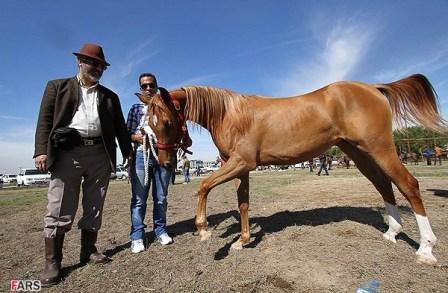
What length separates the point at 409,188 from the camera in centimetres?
396

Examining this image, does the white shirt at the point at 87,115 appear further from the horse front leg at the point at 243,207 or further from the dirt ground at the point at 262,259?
the horse front leg at the point at 243,207

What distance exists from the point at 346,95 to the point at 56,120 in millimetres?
3939

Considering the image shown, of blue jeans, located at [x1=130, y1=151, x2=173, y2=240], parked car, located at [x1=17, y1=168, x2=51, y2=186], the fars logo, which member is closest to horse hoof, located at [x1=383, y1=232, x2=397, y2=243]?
blue jeans, located at [x1=130, y1=151, x2=173, y2=240]

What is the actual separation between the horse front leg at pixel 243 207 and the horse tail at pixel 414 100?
2.61m

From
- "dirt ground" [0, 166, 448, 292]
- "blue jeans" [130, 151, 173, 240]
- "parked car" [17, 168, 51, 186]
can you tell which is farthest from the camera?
"parked car" [17, 168, 51, 186]

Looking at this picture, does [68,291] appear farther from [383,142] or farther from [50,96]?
[383,142]

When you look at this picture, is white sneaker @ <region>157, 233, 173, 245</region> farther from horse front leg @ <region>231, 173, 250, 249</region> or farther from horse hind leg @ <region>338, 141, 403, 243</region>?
horse hind leg @ <region>338, 141, 403, 243</region>

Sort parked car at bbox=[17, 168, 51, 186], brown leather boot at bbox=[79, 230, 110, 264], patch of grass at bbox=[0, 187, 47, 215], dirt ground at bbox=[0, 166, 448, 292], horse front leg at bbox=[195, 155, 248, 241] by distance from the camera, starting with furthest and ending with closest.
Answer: parked car at bbox=[17, 168, 51, 186] → patch of grass at bbox=[0, 187, 47, 215] → brown leather boot at bbox=[79, 230, 110, 264] → horse front leg at bbox=[195, 155, 248, 241] → dirt ground at bbox=[0, 166, 448, 292]

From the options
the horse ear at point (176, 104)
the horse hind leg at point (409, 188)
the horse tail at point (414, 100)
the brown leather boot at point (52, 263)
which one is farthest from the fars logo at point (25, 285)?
the horse tail at point (414, 100)

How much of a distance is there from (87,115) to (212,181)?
1.75 m

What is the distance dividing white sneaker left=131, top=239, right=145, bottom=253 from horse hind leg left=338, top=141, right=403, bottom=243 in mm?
3345

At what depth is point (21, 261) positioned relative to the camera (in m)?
3.92

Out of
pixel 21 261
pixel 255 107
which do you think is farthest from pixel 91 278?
pixel 255 107

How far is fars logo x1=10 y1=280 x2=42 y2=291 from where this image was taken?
3053 millimetres
